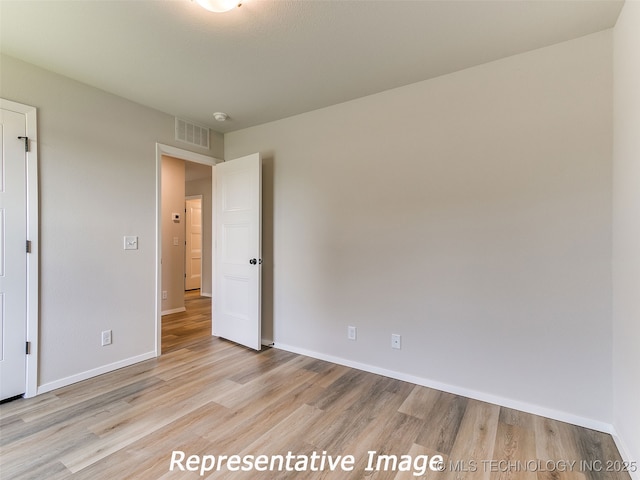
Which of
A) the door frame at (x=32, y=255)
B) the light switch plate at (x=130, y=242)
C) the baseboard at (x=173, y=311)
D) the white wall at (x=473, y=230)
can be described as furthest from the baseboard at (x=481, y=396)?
the baseboard at (x=173, y=311)

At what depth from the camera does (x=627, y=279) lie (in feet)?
5.24

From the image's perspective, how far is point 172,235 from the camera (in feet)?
15.6

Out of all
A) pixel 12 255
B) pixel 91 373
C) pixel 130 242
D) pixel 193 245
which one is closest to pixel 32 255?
pixel 12 255

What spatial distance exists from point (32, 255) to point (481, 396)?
3.42 metres

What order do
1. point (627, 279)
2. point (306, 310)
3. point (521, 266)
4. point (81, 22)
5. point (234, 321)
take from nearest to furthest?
point (627, 279)
point (81, 22)
point (521, 266)
point (306, 310)
point (234, 321)

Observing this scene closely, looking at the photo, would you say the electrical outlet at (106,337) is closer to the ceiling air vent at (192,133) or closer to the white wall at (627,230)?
the ceiling air vent at (192,133)

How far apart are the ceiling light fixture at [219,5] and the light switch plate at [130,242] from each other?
6.73ft

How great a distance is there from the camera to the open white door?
3154 millimetres

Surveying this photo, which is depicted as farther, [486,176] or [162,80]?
[162,80]

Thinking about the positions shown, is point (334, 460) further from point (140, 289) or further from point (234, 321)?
point (140, 289)

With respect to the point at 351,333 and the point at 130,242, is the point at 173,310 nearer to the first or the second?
the point at 130,242

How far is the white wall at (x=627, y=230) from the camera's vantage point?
58.1 inches

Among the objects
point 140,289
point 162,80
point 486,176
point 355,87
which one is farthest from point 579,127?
point 140,289

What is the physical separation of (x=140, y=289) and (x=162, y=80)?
1859 mm
